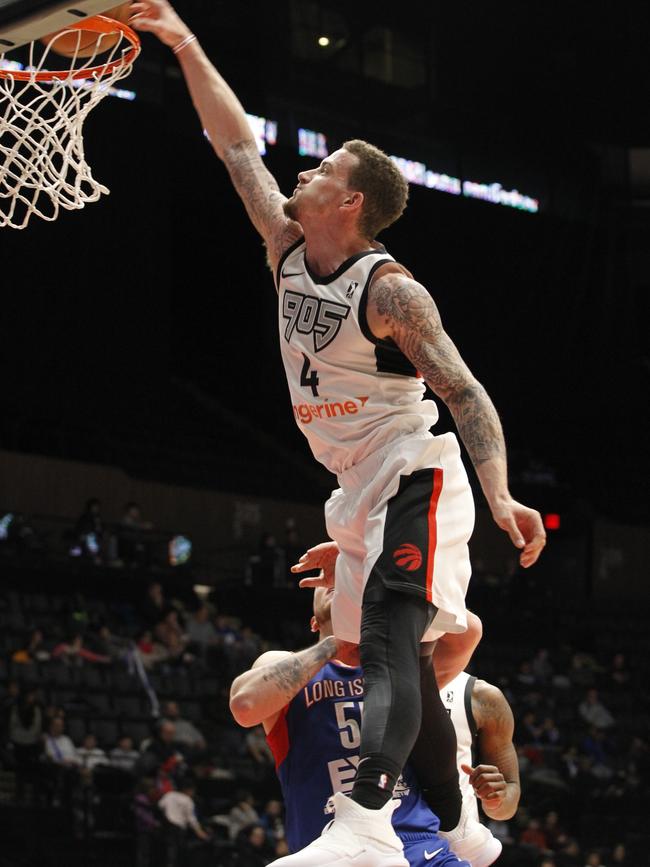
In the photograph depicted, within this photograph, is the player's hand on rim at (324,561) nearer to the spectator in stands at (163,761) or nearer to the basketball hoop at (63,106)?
the basketball hoop at (63,106)

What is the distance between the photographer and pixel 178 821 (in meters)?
12.5

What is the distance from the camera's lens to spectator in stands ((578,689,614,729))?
19.6 metres

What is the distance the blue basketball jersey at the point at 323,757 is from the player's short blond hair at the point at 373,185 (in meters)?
1.45

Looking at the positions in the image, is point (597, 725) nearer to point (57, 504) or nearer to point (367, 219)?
point (57, 504)

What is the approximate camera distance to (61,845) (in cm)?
1189

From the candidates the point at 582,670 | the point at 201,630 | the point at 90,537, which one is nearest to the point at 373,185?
the point at 201,630

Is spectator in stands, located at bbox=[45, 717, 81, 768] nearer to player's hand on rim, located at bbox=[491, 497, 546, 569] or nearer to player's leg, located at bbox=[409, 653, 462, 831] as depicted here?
player's leg, located at bbox=[409, 653, 462, 831]

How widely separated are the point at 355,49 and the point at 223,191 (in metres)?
3.24

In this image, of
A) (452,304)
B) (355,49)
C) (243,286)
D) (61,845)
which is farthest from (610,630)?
(61,845)

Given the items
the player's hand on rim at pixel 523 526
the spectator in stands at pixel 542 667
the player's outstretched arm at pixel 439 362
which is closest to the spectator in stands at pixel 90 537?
the spectator in stands at pixel 542 667

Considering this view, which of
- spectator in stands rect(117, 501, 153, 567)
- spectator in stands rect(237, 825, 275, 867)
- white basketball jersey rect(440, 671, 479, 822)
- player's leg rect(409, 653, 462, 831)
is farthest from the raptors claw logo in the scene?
spectator in stands rect(117, 501, 153, 567)

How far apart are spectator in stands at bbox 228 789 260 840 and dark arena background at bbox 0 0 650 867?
6.22 feet

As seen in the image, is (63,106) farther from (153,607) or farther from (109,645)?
(153,607)

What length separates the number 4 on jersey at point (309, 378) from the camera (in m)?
3.88
